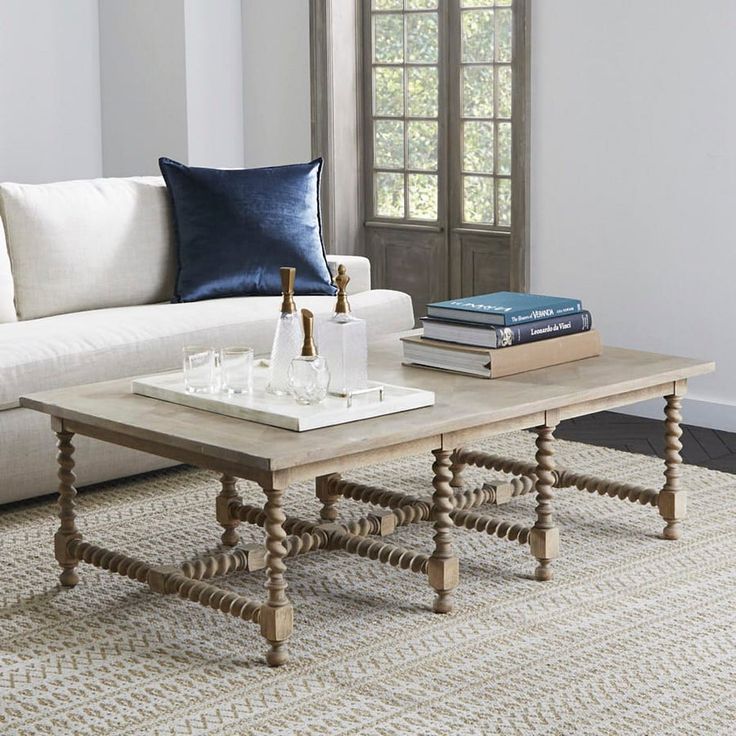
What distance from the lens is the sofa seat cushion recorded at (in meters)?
3.65

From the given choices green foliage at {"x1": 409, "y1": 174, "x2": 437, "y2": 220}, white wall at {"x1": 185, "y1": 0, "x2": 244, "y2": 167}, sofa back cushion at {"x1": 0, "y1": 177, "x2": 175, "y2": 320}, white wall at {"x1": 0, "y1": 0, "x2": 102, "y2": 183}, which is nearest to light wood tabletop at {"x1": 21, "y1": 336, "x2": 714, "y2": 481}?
sofa back cushion at {"x1": 0, "y1": 177, "x2": 175, "y2": 320}

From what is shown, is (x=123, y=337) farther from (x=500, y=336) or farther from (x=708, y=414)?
(x=708, y=414)

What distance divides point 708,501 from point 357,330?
4.61 feet

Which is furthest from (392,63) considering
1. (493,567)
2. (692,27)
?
(493,567)

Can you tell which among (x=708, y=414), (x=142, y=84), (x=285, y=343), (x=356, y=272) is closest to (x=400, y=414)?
(x=285, y=343)

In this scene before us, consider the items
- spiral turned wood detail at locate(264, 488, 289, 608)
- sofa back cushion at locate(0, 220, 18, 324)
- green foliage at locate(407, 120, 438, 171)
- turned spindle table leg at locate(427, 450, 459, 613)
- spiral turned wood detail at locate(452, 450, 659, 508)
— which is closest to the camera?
spiral turned wood detail at locate(264, 488, 289, 608)

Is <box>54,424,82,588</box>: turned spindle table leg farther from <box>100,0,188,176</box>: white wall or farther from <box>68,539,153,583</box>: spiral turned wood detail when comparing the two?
<box>100,0,188,176</box>: white wall

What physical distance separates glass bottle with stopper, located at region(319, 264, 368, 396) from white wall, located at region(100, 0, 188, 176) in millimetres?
3578

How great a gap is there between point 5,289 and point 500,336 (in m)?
1.77

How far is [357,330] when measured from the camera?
288 cm

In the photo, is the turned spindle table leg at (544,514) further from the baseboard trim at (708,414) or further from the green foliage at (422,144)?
the green foliage at (422,144)

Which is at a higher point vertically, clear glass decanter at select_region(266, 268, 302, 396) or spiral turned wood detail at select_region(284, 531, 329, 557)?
clear glass decanter at select_region(266, 268, 302, 396)

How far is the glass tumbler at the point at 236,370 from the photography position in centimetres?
291

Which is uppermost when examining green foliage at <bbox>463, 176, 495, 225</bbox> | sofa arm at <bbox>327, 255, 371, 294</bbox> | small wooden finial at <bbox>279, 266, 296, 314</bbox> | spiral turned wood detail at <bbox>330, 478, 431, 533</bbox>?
green foliage at <bbox>463, 176, 495, 225</bbox>
